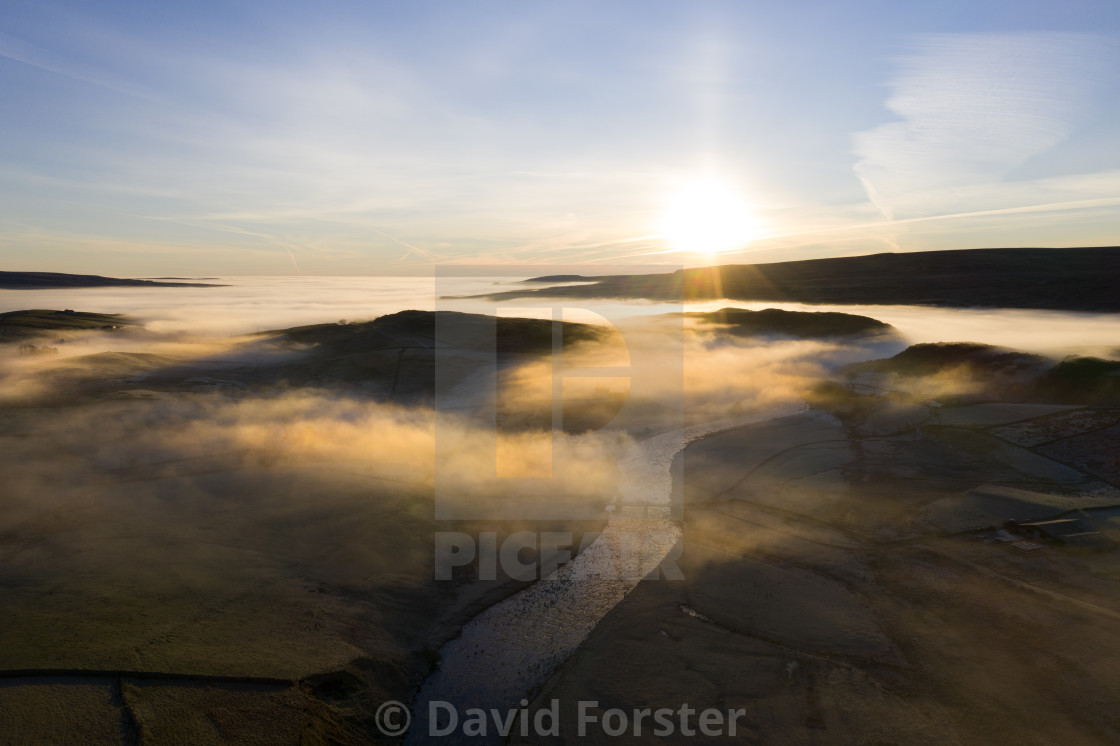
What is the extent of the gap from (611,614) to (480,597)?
248cm

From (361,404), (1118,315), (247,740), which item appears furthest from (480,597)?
(1118,315)

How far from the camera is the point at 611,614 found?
9758 millimetres

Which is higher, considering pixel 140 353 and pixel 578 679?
pixel 140 353

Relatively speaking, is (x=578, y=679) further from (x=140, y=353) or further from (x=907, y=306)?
(x=907, y=306)

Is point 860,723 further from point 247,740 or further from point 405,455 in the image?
point 405,455

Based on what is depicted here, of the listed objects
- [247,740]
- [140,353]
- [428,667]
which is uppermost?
[140,353]

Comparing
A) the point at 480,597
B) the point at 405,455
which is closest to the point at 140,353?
the point at 405,455

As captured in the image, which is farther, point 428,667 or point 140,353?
point 140,353

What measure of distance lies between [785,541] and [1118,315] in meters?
63.1

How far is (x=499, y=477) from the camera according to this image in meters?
16.2

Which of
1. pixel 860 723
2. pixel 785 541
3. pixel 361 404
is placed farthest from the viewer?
pixel 361 404

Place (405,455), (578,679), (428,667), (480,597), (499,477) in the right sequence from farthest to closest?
1. (405,455)
2. (499,477)
3. (480,597)
4. (428,667)
5. (578,679)

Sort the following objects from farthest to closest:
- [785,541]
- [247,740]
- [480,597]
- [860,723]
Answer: [785,541] < [480,597] < [860,723] < [247,740]

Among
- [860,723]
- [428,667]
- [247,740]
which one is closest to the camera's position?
[247,740]
